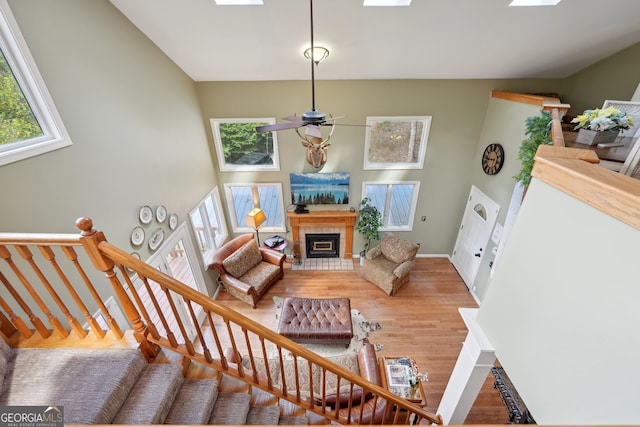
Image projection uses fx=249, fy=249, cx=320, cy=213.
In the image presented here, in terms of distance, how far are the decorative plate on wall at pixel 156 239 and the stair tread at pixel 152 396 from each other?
6.86ft

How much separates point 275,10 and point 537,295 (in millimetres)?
3563

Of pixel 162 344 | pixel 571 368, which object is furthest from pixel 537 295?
pixel 162 344

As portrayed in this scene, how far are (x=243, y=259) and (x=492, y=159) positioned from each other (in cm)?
510

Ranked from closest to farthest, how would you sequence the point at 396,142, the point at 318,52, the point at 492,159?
the point at 318,52, the point at 492,159, the point at 396,142

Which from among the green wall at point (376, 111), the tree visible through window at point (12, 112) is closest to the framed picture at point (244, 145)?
the green wall at point (376, 111)

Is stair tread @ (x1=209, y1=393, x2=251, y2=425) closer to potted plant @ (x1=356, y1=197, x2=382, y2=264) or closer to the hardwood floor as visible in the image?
the hardwood floor

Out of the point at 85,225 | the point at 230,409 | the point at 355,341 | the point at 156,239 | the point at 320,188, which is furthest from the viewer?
the point at 320,188

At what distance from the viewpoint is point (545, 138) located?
10.6 feet

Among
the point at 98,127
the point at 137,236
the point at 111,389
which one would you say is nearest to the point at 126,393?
the point at 111,389

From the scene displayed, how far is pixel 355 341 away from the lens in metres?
4.28

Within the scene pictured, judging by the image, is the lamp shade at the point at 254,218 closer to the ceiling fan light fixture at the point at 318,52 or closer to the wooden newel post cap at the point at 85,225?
the ceiling fan light fixture at the point at 318,52

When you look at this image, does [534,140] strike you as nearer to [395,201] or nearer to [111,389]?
[395,201]

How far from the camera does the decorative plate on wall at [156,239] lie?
330 cm
